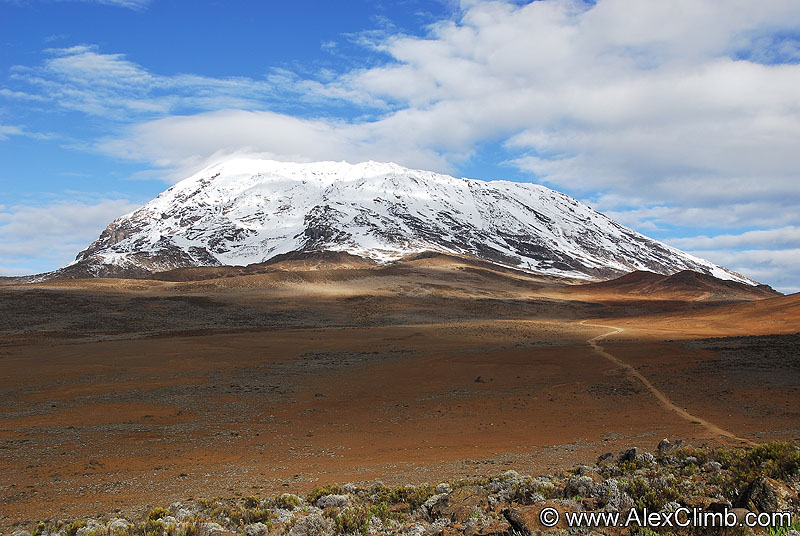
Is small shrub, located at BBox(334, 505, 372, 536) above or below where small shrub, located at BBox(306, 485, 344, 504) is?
above

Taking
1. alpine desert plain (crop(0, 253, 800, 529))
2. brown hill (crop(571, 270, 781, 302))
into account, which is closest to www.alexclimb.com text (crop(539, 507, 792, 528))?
alpine desert plain (crop(0, 253, 800, 529))

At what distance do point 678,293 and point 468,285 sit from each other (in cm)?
3271

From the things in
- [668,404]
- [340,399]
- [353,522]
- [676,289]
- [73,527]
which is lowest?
[340,399]

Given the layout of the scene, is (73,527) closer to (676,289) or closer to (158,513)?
(158,513)

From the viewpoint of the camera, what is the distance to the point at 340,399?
2088cm

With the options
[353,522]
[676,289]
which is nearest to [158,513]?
[353,522]

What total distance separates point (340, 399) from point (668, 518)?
16.0 metres

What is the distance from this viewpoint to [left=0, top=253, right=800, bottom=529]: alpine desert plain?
1215cm

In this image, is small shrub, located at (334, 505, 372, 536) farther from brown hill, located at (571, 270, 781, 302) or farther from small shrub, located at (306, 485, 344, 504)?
brown hill, located at (571, 270, 781, 302)

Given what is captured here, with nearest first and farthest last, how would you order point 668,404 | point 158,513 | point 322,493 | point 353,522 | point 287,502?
1. point 353,522
2. point 158,513
3. point 287,502
4. point 322,493
5. point 668,404

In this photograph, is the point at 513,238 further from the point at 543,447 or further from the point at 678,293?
the point at 543,447

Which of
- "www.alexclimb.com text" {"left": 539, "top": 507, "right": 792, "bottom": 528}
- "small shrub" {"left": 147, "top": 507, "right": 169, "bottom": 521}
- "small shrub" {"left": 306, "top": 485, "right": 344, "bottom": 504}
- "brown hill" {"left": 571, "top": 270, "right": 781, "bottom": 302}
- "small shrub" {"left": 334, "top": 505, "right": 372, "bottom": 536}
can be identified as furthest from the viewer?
"brown hill" {"left": 571, "top": 270, "right": 781, "bottom": 302}

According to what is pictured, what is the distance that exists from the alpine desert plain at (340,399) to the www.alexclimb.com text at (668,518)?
5315mm

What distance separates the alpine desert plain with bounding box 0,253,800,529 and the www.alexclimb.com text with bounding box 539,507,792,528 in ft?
17.4
